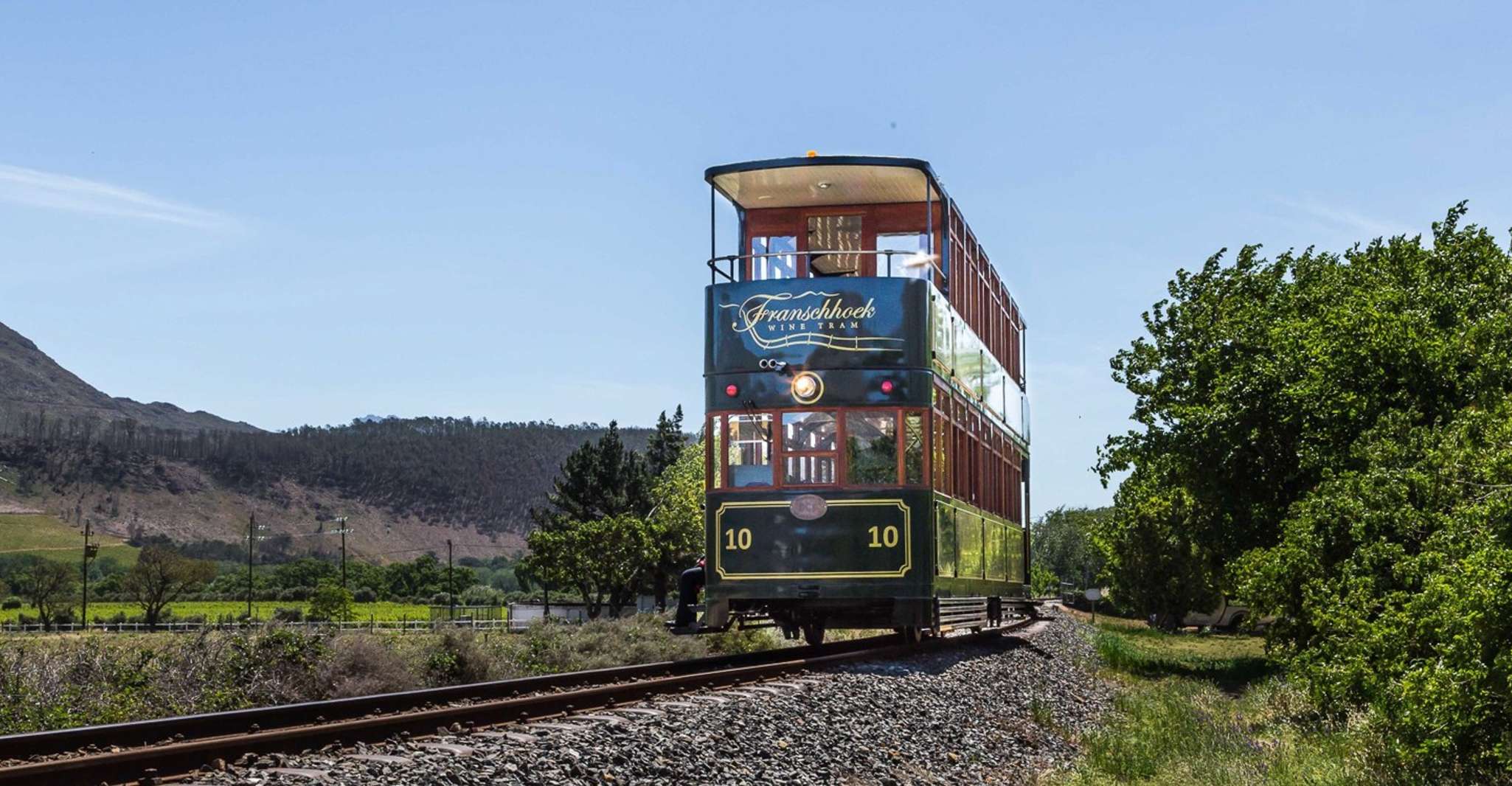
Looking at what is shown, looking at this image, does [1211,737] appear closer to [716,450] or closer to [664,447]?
[716,450]

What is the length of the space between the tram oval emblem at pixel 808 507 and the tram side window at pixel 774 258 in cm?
311

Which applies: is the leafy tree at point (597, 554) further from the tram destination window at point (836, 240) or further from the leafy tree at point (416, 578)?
the leafy tree at point (416, 578)

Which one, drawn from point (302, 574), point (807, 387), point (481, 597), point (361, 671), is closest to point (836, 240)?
point (807, 387)

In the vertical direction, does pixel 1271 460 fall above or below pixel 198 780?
above

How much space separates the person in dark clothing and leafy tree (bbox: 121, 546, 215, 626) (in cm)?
7581

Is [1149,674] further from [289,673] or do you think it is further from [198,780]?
[198,780]

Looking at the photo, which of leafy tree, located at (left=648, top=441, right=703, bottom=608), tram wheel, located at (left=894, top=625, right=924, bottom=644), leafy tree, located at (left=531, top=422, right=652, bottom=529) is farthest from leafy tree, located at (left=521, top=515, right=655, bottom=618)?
tram wheel, located at (left=894, top=625, right=924, bottom=644)

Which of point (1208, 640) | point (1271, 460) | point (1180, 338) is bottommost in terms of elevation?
point (1208, 640)

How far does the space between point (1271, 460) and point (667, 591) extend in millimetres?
60222

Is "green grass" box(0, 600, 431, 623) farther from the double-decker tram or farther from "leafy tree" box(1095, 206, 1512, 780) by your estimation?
the double-decker tram

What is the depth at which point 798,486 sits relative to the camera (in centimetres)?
2053

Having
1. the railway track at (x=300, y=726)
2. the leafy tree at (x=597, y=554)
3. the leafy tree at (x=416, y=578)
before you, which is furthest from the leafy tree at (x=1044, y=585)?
the railway track at (x=300, y=726)

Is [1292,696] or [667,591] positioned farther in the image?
[667,591]

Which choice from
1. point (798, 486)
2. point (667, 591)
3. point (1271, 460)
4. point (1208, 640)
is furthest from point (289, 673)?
point (667, 591)
